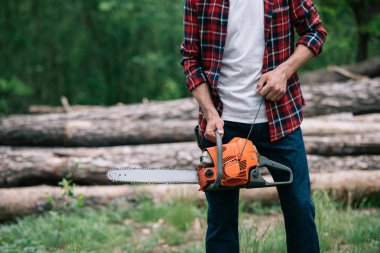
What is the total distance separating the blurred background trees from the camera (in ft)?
42.1

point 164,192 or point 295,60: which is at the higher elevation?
point 295,60

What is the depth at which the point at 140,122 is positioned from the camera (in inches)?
221

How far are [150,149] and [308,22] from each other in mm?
3109

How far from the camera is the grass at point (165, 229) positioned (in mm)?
3174

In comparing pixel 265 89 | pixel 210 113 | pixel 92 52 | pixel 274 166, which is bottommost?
pixel 274 166

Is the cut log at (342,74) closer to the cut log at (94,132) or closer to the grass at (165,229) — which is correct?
the cut log at (94,132)

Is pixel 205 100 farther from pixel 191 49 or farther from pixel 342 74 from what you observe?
pixel 342 74

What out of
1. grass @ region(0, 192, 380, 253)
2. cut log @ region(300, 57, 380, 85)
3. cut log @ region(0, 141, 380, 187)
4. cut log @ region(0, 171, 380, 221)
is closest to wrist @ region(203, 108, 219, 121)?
grass @ region(0, 192, 380, 253)

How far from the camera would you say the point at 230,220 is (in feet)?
7.32

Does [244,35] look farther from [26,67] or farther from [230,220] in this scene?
[26,67]

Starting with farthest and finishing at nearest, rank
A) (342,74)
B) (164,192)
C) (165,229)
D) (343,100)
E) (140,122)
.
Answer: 1. (342,74)
2. (343,100)
3. (140,122)
4. (164,192)
5. (165,229)

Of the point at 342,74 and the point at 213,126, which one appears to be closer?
the point at 213,126

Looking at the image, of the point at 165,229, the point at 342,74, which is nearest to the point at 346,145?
the point at 165,229

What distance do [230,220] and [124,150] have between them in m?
2.95
